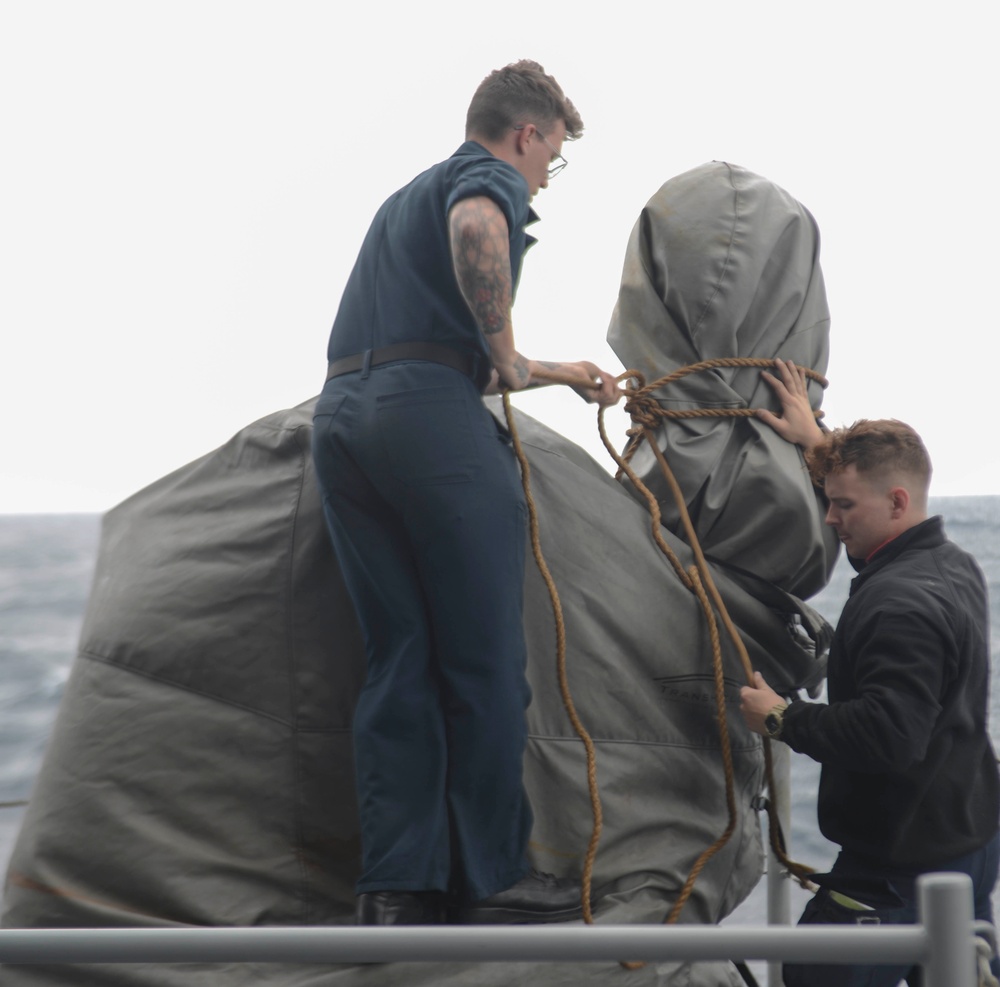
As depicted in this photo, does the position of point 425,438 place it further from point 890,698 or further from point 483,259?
point 890,698

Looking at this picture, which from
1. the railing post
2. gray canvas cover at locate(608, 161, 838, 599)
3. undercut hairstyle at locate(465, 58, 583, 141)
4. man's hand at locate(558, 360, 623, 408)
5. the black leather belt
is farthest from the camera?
gray canvas cover at locate(608, 161, 838, 599)

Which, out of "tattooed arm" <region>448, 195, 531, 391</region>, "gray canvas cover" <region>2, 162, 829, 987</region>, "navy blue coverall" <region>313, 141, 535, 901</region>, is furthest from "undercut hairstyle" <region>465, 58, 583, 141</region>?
"gray canvas cover" <region>2, 162, 829, 987</region>

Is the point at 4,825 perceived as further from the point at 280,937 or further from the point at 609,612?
the point at 280,937

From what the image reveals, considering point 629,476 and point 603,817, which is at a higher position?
point 629,476

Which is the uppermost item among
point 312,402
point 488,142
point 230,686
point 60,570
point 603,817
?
point 488,142

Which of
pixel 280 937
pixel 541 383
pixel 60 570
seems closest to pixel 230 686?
pixel 541 383

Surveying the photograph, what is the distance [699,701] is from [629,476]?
528mm

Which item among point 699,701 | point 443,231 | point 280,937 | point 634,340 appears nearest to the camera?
point 280,937

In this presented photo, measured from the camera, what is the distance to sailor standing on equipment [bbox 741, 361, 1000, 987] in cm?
227

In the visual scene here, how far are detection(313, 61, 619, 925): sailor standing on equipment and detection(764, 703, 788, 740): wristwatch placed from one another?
0.49 m

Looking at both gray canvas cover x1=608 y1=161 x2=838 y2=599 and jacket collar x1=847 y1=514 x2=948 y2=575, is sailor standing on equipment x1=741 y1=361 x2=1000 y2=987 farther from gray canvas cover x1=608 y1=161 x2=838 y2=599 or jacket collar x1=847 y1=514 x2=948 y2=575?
gray canvas cover x1=608 y1=161 x2=838 y2=599

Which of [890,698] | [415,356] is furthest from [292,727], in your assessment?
[890,698]

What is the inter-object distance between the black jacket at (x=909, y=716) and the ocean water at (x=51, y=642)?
5.28 feet

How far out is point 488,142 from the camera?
8.27ft
